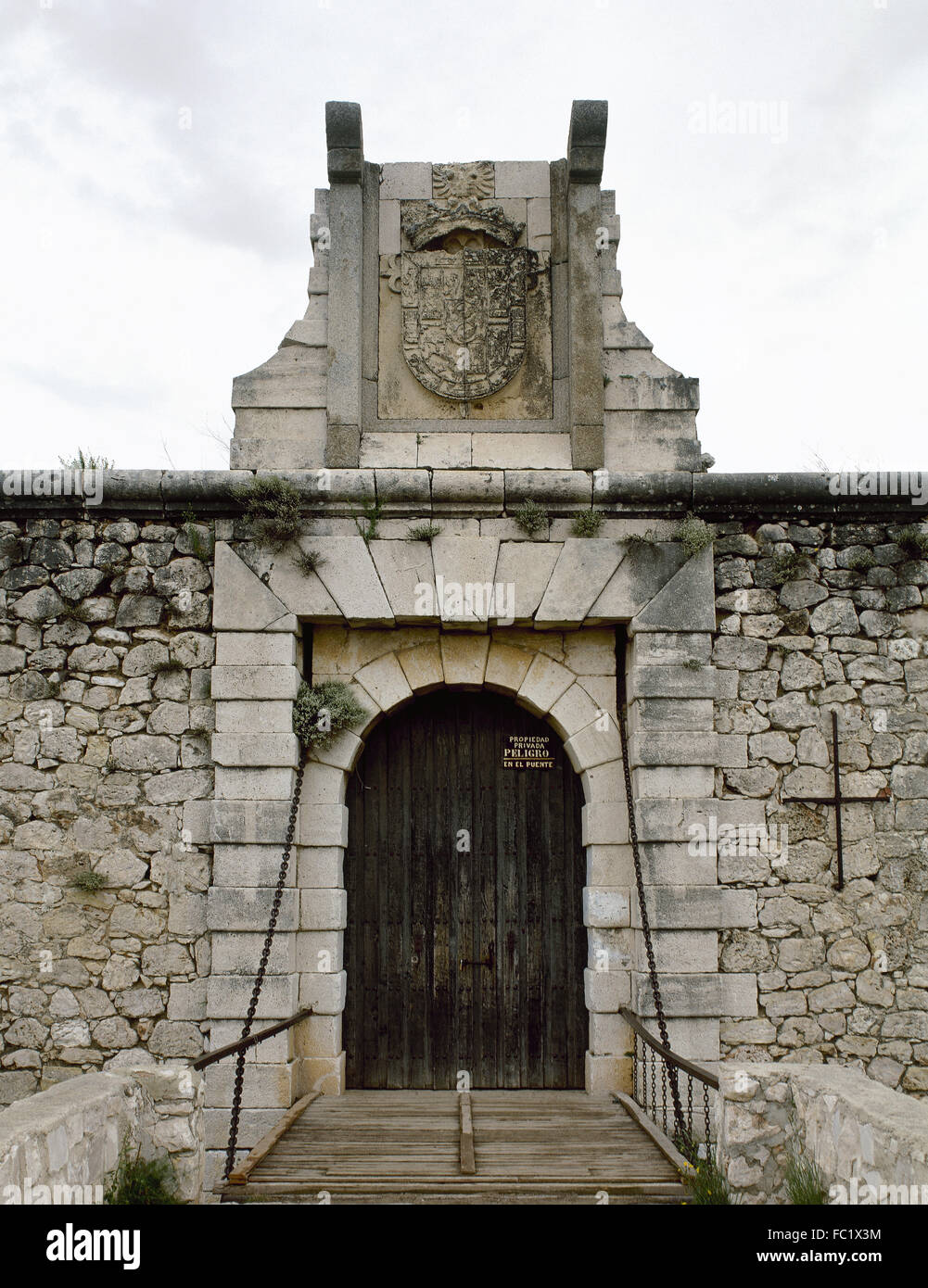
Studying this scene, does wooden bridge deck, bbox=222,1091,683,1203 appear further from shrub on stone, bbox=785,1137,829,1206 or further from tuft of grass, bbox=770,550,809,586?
tuft of grass, bbox=770,550,809,586

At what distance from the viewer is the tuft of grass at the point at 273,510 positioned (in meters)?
5.65

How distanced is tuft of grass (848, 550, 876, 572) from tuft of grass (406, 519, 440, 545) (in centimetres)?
242

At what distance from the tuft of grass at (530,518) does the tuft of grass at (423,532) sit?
477 millimetres

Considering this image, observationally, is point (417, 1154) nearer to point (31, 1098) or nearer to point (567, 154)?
point (31, 1098)

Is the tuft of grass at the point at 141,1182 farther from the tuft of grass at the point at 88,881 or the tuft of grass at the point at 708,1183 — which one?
the tuft of grass at the point at 708,1183

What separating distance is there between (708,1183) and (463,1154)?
1.06m

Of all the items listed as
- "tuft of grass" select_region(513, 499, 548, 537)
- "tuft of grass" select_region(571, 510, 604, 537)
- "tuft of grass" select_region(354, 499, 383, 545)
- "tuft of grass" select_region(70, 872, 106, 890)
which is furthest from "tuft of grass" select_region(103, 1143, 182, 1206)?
"tuft of grass" select_region(571, 510, 604, 537)

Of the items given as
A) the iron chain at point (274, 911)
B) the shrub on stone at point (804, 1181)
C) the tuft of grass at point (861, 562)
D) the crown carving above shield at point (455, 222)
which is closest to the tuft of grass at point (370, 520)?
the iron chain at point (274, 911)

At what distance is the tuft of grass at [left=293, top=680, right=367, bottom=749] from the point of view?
5.65 metres

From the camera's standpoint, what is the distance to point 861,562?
5.82 metres

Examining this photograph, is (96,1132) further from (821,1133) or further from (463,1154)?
(821,1133)

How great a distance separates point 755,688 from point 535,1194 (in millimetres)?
2930

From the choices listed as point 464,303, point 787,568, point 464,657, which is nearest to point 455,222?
point 464,303

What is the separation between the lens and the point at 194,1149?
410 cm
